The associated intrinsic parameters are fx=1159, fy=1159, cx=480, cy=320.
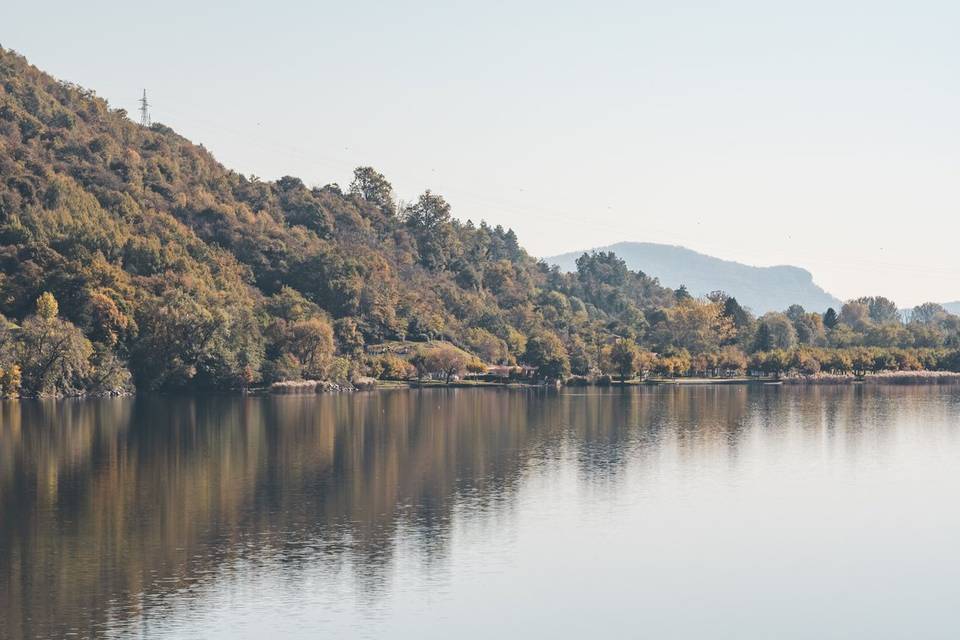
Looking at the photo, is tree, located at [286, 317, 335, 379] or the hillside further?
tree, located at [286, 317, 335, 379]

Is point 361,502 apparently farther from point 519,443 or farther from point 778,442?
point 778,442

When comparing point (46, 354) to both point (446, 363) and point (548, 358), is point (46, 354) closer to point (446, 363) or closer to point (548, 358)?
point (446, 363)

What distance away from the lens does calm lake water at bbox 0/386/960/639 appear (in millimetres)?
35969

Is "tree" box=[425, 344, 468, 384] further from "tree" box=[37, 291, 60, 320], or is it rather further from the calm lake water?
the calm lake water

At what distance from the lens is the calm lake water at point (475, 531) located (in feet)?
118

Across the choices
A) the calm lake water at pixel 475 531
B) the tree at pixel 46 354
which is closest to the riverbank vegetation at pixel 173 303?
the tree at pixel 46 354

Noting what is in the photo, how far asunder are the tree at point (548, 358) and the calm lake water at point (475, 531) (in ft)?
260

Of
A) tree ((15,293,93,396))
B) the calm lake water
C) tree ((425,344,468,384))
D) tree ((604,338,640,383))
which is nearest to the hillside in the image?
tree ((15,293,93,396))

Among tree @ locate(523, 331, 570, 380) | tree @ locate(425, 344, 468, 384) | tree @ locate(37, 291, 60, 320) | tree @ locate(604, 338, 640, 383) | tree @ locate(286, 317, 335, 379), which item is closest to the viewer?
tree @ locate(37, 291, 60, 320)

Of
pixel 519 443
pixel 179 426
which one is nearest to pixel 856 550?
pixel 519 443

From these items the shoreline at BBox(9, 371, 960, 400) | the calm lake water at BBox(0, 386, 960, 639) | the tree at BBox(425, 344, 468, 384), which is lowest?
the calm lake water at BBox(0, 386, 960, 639)

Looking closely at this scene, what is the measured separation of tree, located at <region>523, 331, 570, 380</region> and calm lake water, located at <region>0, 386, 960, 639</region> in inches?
3118

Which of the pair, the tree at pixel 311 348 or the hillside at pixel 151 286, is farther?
the tree at pixel 311 348

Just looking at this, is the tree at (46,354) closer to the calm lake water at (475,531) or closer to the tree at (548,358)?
the calm lake water at (475,531)
